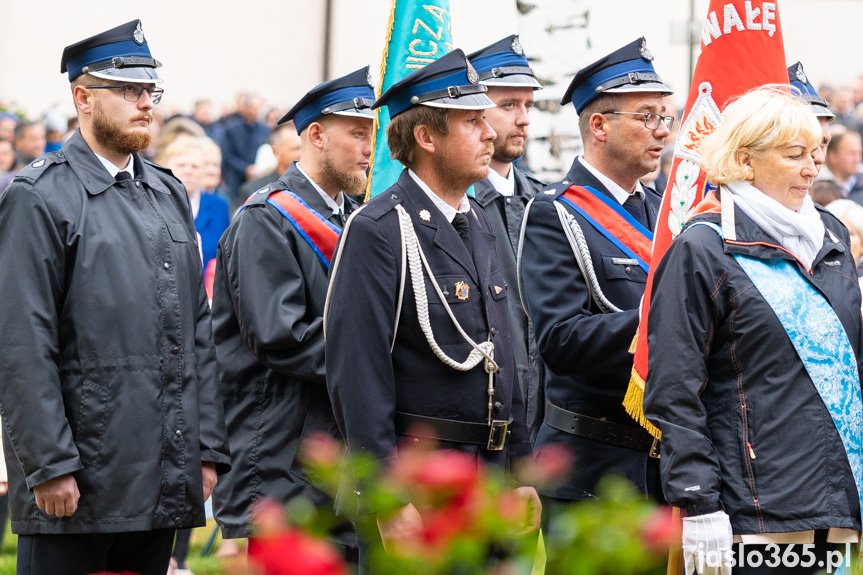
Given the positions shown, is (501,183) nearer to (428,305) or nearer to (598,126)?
(598,126)

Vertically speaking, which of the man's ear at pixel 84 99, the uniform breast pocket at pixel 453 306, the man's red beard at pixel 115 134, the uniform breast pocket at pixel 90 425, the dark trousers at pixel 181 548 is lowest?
the dark trousers at pixel 181 548

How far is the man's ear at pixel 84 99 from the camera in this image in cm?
449

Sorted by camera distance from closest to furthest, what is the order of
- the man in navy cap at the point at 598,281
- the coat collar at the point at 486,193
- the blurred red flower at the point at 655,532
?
the blurred red flower at the point at 655,532 → the man in navy cap at the point at 598,281 → the coat collar at the point at 486,193

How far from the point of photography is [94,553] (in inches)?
Answer: 167

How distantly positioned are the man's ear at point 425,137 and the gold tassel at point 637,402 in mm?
1071

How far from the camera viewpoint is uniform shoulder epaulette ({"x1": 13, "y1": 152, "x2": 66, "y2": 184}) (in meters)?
4.20

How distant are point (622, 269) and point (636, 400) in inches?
23.1

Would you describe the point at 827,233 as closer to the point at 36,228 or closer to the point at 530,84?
the point at 530,84

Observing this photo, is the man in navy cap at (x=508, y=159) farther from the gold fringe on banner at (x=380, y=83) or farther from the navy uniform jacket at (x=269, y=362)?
the navy uniform jacket at (x=269, y=362)

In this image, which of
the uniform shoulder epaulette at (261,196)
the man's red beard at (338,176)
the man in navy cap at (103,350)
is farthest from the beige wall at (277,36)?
the man in navy cap at (103,350)

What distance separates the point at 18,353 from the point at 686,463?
2.15 m

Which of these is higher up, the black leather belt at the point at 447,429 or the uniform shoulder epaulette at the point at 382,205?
the uniform shoulder epaulette at the point at 382,205

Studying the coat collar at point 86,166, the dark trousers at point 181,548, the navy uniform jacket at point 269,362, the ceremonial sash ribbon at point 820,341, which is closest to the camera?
the ceremonial sash ribbon at point 820,341

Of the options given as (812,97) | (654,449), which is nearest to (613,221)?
(654,449)
